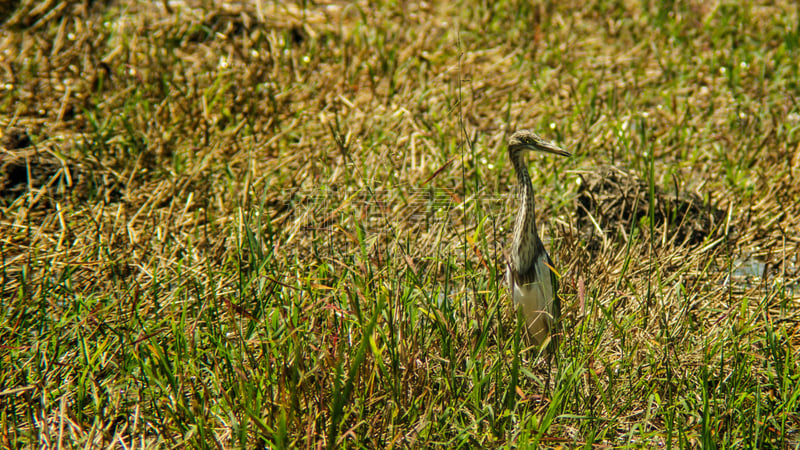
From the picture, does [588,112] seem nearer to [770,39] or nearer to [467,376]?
[770,39]

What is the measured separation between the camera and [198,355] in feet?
8.64

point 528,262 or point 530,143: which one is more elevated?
point 530,143

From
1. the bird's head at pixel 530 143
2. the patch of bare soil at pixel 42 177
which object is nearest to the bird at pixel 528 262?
the bird's head at pixel 530 143

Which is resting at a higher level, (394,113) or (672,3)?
(672,3)

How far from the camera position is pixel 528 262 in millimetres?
2912

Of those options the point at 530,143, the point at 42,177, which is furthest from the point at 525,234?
the point at 42,177

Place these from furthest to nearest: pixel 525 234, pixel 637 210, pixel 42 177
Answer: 1. pixel 42 177
2. pixel 637 210
3. pixel 525 234

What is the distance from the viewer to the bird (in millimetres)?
2893

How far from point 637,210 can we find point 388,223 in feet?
5.18

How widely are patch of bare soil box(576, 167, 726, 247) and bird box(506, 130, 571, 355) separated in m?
0.78

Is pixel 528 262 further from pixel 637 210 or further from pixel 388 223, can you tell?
pixel 637 210

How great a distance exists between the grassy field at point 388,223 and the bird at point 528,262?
0.11 meters

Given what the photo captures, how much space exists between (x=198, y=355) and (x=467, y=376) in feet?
3.30

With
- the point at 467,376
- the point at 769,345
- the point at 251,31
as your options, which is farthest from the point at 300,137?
the point at 769,345
